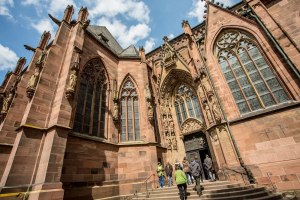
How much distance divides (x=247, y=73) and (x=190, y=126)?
488cm

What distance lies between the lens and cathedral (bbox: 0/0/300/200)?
6.39m

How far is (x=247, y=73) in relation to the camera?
9219 mm

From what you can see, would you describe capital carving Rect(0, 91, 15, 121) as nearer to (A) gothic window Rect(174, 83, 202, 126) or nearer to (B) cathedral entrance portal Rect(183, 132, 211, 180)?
(A) gothic window Rect(174, 83, 202, 126)

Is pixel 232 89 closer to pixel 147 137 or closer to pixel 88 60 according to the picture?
pixel 147 137

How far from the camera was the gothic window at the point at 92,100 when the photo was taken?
335 inches

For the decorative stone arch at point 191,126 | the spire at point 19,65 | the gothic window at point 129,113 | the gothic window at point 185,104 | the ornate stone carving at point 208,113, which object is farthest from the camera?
the spire at point 19,65

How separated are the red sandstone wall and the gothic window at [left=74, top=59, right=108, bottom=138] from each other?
24.2 ft

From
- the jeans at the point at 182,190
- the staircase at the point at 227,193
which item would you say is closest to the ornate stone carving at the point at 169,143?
the staircase at the point at 227,193

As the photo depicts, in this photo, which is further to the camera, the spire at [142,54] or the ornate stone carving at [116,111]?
the spire at [142,54]

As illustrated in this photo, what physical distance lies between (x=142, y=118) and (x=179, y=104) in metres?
3.52

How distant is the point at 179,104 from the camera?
1272 centimetres

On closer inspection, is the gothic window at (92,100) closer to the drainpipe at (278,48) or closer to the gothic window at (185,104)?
the gothic window at (185,104)

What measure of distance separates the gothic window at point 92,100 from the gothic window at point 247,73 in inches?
304

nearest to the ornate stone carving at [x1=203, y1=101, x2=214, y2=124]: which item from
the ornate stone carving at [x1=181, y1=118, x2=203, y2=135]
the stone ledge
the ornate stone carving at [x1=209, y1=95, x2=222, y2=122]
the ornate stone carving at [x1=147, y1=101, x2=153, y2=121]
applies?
the ornate stone carving at [x1=209, y1=95, x2=222, y2=122]
